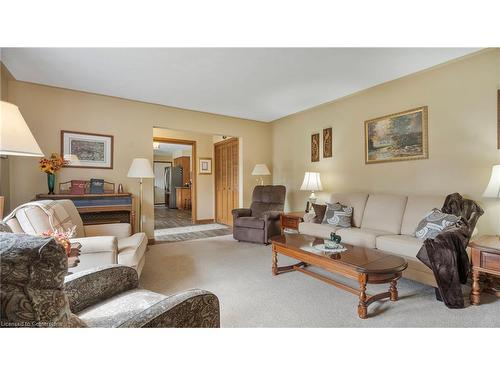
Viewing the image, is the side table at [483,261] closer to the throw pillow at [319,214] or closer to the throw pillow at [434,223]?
the throw pillow at [434,223]

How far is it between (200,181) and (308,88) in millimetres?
3702

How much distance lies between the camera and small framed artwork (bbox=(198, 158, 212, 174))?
20.8ft

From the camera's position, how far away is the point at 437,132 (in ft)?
9.71

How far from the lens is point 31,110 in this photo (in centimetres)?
337

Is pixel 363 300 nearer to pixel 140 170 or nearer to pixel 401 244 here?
pixel 401 244

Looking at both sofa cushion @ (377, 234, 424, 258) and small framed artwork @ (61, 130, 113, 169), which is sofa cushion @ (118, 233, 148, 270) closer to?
small framed artwork @ (61, 130, 113, 169)

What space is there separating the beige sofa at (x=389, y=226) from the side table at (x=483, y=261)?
11.2 inches

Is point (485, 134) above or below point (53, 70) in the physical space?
below

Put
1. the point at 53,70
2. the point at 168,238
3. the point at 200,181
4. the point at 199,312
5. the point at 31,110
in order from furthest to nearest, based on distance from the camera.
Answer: the point at 200,181, the point at 168,238, the point at 31,110, the point at 53,70, the point at 199,312

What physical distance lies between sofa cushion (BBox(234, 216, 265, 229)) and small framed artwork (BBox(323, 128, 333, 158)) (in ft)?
5.51
